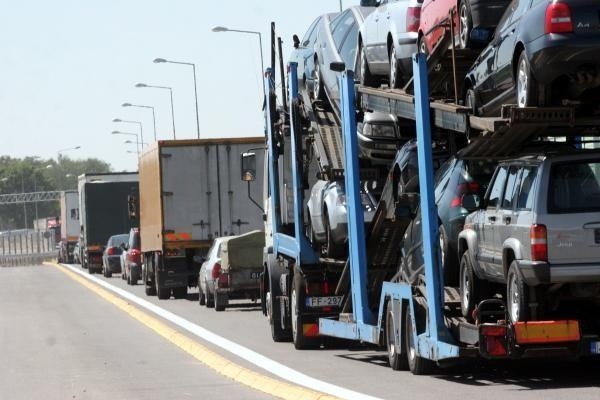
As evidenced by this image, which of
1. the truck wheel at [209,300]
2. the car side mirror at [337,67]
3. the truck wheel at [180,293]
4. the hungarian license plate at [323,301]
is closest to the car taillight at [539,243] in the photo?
the car side mirror at [337,67]

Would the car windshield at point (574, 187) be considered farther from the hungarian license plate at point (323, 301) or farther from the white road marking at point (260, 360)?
the hungarian license plate at point (323, 301)

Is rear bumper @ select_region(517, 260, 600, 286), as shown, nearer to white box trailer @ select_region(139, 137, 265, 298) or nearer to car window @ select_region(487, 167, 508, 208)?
car window @ select_region(487, 167, 508, 208)

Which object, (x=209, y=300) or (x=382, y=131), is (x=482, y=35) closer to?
(x=382, y=131)

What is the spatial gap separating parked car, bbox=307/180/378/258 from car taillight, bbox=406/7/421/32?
5.74 feet

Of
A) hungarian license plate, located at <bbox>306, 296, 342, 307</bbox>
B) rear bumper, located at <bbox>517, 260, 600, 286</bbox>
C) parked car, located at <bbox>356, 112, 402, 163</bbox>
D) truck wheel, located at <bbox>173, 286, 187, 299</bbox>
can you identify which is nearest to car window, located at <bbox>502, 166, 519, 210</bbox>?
rear bumper, located at <bbox>517, 260, 600, 286</bbox>

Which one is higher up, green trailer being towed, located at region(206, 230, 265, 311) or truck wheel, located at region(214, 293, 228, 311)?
green trailer being towed, located at region(206, 230, 265, 311)

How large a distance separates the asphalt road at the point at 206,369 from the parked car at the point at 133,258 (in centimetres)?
1605

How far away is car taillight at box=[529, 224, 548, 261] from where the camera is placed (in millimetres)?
12188

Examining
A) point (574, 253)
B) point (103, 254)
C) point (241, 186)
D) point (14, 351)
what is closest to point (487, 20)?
point (574, 253)

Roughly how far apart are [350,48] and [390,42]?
2238 millimetres

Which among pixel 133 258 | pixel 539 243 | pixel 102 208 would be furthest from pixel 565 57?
pixel 102 208

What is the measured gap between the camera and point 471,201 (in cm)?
1350

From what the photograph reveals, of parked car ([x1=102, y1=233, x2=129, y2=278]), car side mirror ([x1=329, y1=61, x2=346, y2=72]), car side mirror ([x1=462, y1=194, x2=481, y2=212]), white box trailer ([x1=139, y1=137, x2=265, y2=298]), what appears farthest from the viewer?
parked car ([x1=102, y1=233, x2=129, y2=278])

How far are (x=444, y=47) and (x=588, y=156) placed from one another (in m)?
2.79
